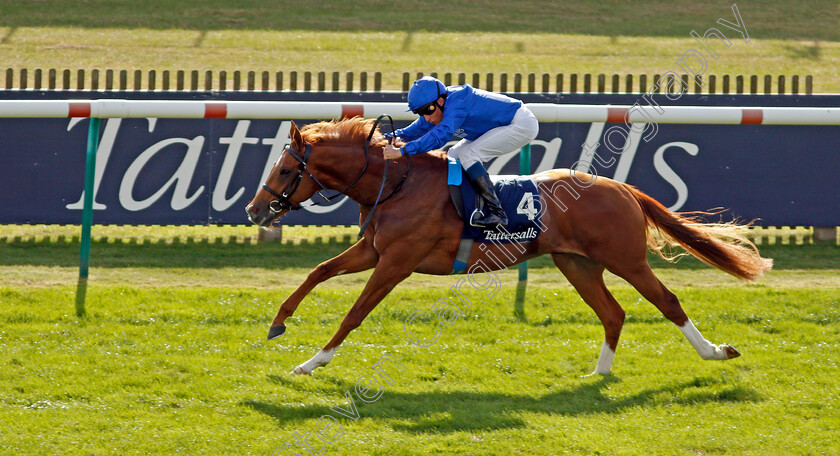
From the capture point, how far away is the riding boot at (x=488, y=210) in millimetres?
5797

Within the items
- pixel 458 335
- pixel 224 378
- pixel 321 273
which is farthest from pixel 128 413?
pixel 458 335

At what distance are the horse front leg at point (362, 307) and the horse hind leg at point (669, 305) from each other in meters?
1.41

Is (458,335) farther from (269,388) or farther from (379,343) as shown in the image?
(269,388)

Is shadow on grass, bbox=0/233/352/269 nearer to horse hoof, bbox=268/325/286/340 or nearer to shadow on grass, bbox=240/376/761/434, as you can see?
horse hoof, bbox=268/325/286/340

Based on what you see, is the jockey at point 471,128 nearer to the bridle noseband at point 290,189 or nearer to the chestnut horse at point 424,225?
the chestnut horse at point 424,225

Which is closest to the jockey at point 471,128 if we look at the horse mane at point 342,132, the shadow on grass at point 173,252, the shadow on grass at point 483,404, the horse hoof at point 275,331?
the horse mane at point 342,132

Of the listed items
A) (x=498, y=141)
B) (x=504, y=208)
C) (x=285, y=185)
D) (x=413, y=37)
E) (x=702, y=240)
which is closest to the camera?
(x=285, y=185)

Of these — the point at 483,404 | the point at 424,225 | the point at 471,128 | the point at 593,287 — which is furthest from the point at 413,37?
the point at 483,404

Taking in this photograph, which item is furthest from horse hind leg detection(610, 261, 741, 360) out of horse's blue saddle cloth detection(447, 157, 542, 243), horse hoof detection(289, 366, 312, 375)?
horse hoof detection(289, 366, 312, 375)

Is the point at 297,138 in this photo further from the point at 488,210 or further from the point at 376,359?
the point at 376,359

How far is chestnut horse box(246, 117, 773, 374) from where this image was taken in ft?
18.7

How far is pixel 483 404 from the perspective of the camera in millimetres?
5402

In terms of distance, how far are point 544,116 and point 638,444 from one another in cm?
335

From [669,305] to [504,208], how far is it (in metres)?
1.22
